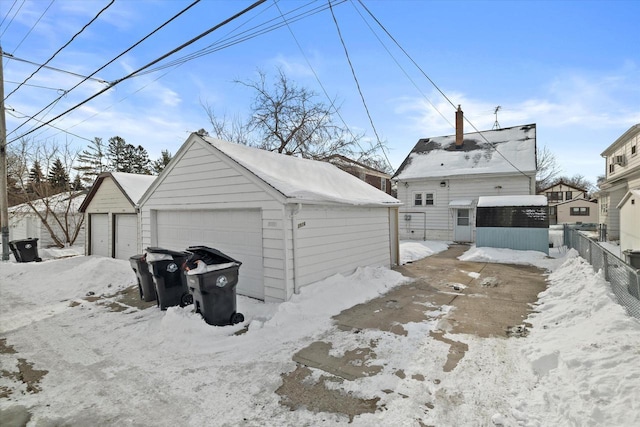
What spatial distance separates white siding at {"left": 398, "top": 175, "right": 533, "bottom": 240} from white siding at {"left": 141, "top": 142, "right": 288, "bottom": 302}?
1470 cm

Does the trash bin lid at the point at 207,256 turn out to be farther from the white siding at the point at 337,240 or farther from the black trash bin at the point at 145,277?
the black trash bin at the point at 145,277

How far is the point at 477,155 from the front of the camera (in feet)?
63.3

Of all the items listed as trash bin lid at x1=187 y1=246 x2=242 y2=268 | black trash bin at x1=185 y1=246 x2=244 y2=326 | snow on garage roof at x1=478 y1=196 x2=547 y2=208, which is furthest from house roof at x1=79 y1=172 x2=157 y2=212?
snow on garage roof at x1=478 y1=196 x2=547 y2=208

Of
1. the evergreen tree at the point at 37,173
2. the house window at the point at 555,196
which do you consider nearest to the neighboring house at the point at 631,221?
the evergreen tree at the point at 37,173

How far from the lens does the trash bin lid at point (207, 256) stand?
549 cm

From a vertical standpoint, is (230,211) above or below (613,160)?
below

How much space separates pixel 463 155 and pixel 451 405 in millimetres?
19150

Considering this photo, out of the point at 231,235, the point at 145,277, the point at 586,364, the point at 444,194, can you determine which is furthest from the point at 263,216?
the point at 444,194

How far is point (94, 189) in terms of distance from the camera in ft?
48.2

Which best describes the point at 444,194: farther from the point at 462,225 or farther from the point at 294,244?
the point at 294,244

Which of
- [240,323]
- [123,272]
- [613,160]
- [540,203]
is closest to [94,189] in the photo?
[123,272]

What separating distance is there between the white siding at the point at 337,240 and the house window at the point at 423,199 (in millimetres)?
9812

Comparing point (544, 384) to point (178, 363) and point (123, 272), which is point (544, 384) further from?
point (123, 272)

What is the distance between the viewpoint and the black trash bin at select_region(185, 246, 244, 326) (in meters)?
5.27
